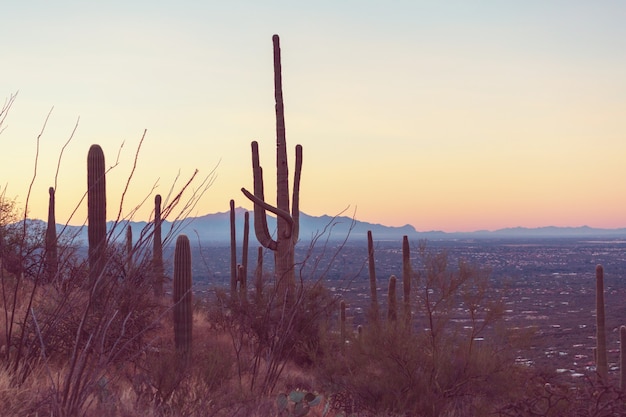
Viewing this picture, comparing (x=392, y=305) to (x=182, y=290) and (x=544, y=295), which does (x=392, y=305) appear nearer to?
(x=182, y=290)

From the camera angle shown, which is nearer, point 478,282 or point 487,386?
point 487,386

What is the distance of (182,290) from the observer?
12477mm

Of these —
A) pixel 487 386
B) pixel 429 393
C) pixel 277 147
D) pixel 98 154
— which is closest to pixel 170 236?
pixel 429 393

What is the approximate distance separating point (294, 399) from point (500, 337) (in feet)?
32.8

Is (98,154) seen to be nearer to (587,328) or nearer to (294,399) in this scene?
(294,399)

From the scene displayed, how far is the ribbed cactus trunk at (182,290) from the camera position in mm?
12797

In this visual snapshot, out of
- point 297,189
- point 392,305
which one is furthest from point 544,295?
point 297,189

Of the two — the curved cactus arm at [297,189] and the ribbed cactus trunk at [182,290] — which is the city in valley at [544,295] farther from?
the curved cactus arm at [297,189]

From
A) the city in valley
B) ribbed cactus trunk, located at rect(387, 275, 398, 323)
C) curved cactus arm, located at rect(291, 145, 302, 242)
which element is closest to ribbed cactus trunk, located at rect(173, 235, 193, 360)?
the city in valley

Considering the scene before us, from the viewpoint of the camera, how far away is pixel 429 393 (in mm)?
11062

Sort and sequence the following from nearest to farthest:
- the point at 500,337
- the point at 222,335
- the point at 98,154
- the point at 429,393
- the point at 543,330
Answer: the point at 429,393 < the point at 98,154 < the point at 500,337 < the point at 222,335 < the point at 543,330

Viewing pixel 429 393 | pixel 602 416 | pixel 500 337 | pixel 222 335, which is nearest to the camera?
pixel 602 416

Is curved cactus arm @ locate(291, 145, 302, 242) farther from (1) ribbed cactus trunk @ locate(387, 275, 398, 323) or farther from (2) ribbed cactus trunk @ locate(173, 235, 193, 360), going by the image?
(1) ribbed cactus trunk @ locate(387, 275, 398, 323)

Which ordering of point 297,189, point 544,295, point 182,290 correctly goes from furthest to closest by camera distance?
1. point 544,295
2. point 297,189
3. point 182,290
